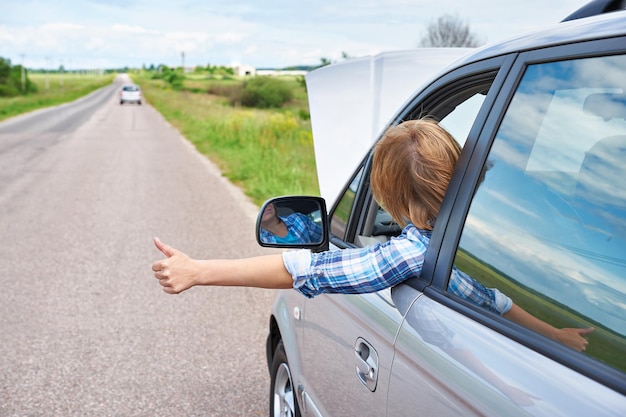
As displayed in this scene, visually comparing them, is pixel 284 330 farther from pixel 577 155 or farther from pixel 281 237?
pixel 577 155

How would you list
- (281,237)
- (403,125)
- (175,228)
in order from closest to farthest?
(403,125) < (281,237) < (175,228)

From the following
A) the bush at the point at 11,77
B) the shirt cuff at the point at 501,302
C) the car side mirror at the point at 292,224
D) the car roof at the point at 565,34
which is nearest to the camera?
the car roof at the point at 565,34

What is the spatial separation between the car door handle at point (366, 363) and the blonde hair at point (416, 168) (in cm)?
36

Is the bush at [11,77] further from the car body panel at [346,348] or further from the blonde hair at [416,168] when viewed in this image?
the blonde hair at [416,168]

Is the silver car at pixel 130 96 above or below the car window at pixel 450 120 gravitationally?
below

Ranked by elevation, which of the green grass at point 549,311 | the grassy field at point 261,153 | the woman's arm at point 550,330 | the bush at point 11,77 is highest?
the green grass at point 549,311

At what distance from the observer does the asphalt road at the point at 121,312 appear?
415 cm

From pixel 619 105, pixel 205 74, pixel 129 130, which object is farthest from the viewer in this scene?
pixel 205 74

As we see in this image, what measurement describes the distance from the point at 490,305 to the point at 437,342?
14 centimetres

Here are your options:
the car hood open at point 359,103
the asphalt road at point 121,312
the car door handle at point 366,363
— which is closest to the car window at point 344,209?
the car hood open at point 359,103

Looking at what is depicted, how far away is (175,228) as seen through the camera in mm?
9203

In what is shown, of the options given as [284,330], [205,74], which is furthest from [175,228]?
[205,74]

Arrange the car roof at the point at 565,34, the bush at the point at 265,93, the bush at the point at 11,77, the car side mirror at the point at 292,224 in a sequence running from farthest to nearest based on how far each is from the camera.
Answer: the bush at the point at 11,77 → the bush at the point at 265,93 → the car side mirror at the point at 292,224 → the car roof at the point at 565,34

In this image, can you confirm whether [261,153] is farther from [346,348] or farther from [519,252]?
[519,252]
